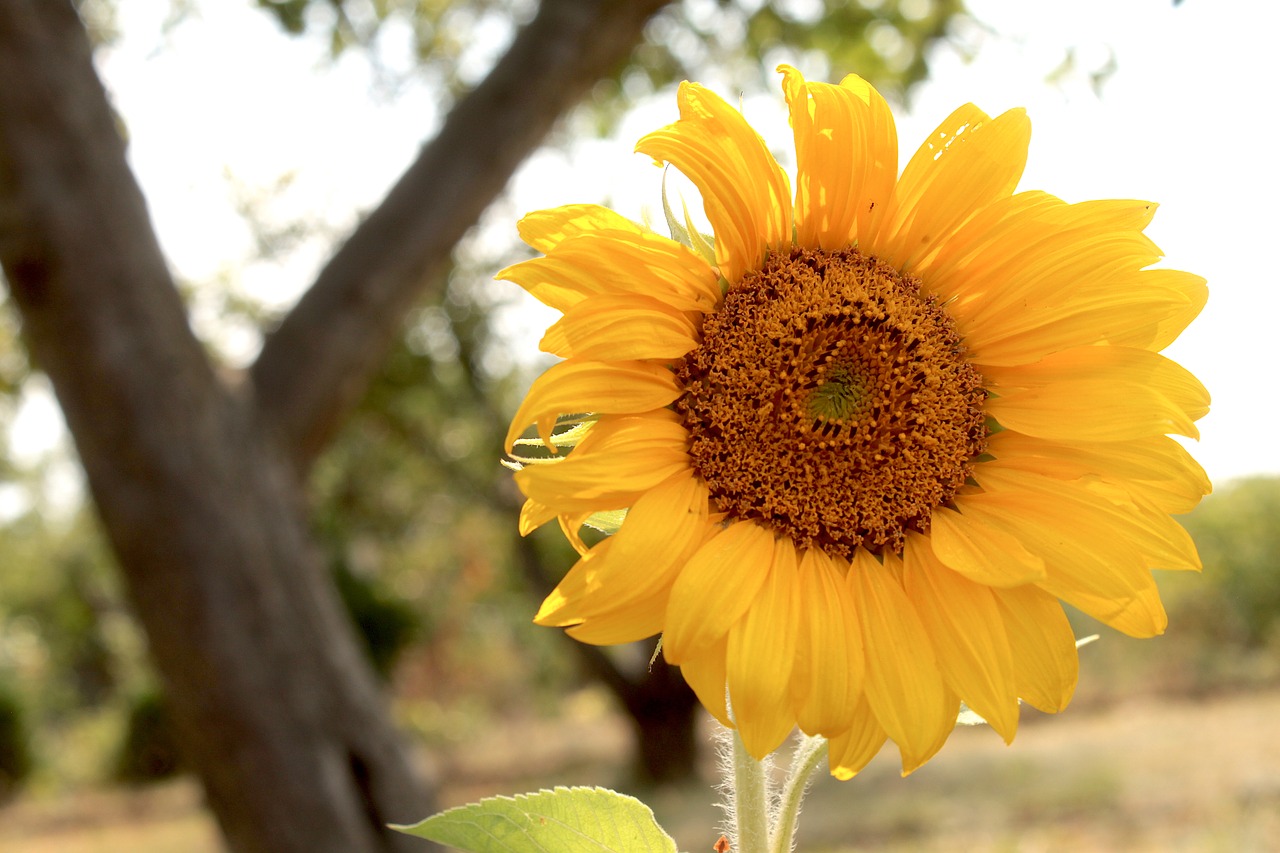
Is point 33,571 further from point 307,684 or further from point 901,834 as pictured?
point 307,684

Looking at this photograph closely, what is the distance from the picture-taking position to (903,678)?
→ 2.78 feet

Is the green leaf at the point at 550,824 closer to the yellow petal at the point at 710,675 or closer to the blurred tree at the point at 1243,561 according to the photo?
the yellow petal at the point at 710,675

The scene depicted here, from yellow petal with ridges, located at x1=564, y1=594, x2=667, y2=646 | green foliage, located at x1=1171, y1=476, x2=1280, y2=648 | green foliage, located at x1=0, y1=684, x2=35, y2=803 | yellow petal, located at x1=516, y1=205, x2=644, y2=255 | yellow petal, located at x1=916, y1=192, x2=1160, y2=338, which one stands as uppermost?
yellow petal, located at x1=516, y1=205, x2=644, y2=255

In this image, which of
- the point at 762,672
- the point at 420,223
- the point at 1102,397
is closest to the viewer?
the point at 762,672

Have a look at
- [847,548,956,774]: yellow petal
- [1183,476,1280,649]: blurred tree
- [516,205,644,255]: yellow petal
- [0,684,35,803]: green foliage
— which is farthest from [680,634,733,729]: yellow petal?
[0,684,35,803]: green foliage

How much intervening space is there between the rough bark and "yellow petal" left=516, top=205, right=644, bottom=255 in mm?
2605

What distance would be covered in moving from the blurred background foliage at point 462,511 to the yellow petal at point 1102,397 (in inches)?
177

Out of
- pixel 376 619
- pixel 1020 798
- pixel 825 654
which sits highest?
pixel 825 654

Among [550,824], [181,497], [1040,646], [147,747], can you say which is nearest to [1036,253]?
[1040,646]

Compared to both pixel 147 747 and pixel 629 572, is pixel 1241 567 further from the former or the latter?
pixel 629 572

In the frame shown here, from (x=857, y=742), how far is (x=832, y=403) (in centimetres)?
33

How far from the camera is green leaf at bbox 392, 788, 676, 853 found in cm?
84

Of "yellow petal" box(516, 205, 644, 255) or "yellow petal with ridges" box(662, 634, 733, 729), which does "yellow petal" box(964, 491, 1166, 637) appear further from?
"yellow petal" box(516, 205, 644, 255)

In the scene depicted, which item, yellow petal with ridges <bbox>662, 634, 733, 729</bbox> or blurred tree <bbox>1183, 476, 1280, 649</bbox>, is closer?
yellow petal with ridges <bbox>662, 634, 733, 729</bbox>
